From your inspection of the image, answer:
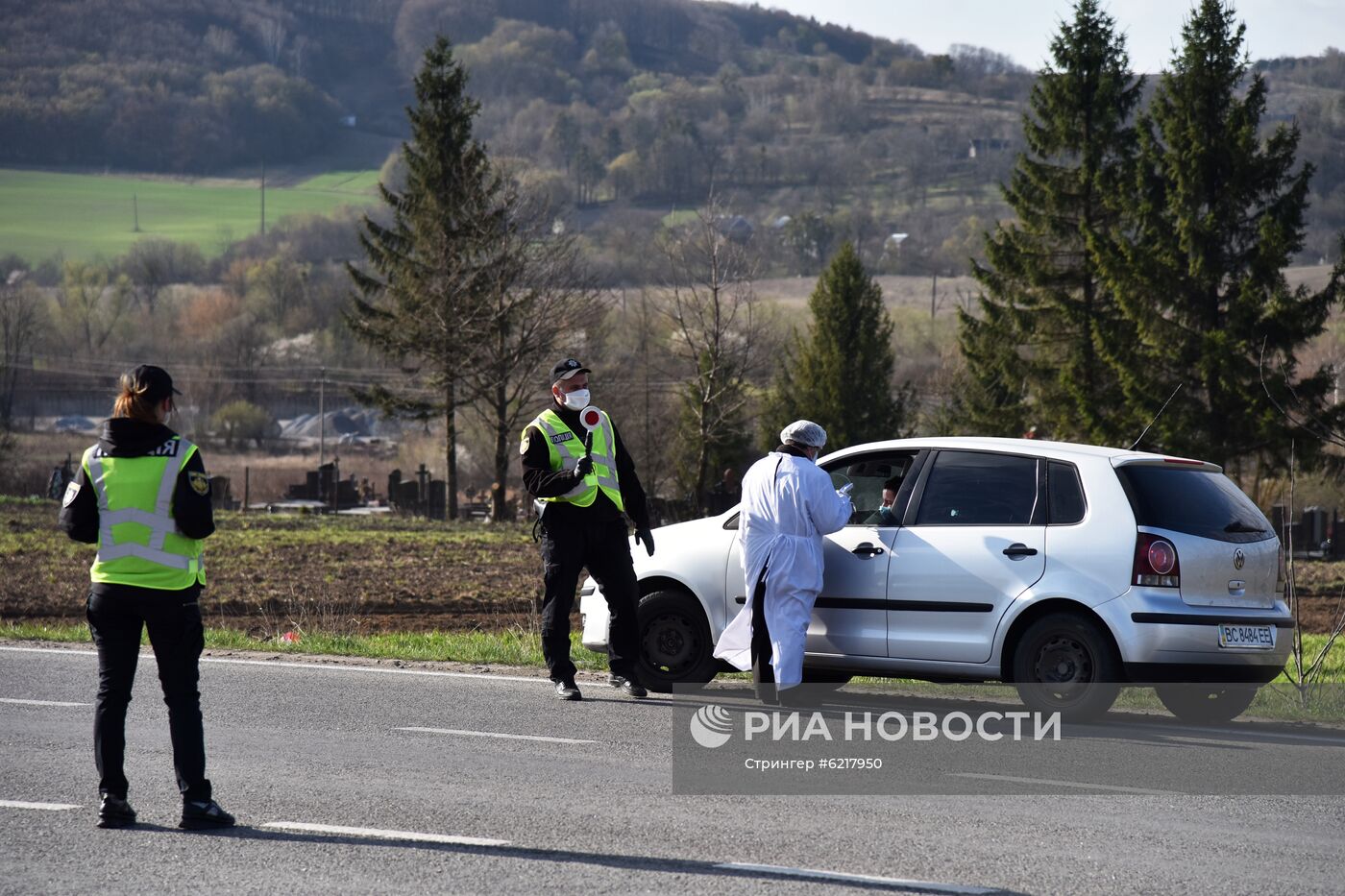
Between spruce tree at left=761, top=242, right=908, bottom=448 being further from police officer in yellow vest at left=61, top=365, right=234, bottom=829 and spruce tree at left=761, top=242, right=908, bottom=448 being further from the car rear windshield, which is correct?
police officer in yellow vest at left=61, top=365, right=234, bottom=829

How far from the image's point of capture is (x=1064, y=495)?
9312mm

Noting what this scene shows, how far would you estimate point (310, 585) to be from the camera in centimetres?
2195

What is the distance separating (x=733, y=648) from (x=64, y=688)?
Answer: 4404mm

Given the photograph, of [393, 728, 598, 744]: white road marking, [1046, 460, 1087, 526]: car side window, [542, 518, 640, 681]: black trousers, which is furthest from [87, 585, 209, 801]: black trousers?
[1046, 460, 1087, 526]: car side window

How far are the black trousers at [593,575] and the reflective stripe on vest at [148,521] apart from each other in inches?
141

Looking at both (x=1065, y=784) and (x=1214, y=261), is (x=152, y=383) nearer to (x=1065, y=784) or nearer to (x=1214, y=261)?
(x=1065, y=784)

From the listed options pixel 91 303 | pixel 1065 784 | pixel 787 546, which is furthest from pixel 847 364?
pixel 91 303

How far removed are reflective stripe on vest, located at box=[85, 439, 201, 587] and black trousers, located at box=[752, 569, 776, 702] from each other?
12.7ft

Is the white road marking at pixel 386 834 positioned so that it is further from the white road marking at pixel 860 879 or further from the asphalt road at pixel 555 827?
the white road marking at pixel 860 879

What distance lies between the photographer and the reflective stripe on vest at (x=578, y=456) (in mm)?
9766

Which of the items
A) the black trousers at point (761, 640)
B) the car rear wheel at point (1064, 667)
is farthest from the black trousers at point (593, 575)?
the car rear wheel at point (1064, 667)

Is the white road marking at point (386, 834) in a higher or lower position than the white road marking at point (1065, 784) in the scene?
higher

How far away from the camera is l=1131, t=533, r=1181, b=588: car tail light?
892cm

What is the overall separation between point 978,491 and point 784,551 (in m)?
1.23
